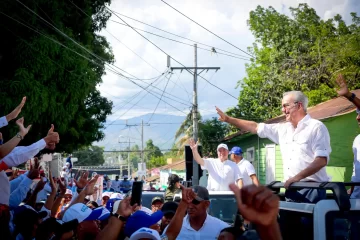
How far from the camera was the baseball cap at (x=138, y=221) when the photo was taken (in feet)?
15.4

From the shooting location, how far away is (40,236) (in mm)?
5191

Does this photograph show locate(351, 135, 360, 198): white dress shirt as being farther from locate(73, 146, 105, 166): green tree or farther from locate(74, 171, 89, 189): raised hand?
locate(73, 146, 105, 166): green tree

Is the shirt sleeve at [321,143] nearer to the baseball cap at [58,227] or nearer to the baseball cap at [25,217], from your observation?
the baseball cap at [58,227]

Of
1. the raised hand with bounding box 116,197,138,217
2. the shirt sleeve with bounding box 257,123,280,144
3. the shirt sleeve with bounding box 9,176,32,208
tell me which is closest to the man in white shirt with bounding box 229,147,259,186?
the shirt sleeve with bounding box 257,123,280,144

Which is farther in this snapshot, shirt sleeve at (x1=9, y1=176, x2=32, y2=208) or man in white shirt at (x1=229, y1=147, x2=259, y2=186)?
man in white shirt at (x1=229, y1=147, x2=259, y2=186)

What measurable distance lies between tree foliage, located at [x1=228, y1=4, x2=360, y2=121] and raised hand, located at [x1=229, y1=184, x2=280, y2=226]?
2497 centimetres

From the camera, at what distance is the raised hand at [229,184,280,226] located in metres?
2.37

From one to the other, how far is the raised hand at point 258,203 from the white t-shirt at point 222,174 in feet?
23.3

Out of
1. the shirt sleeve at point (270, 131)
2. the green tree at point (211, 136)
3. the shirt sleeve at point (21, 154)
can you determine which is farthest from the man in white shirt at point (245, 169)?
the green tree at point (211, 136)

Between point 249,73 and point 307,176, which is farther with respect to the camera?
point 249,73

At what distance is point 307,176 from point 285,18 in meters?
31.1

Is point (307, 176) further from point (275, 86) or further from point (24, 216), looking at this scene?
point (275, 86)

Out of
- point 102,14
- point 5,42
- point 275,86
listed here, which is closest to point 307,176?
point 5,42

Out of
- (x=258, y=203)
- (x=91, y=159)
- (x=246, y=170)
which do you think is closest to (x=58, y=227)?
(x=258, y=203)
